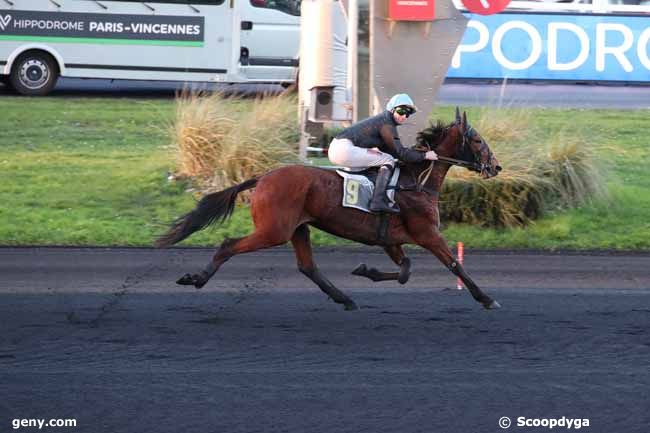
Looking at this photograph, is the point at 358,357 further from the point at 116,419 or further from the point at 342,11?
the point at 342,11

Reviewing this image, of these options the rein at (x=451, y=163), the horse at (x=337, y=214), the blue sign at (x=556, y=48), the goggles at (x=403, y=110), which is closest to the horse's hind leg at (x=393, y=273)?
the horse at (x=337, y=214)

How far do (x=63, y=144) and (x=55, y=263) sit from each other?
243 inches

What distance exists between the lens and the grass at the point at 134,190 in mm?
14391

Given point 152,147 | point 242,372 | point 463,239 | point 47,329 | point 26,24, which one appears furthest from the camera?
point 26,24

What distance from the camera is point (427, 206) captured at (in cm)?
1040

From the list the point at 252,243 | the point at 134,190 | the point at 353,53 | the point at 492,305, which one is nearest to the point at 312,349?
the point at 252,243

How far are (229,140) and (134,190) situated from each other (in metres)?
1.54

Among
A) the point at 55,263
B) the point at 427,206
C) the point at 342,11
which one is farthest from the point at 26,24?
the point at 427,206

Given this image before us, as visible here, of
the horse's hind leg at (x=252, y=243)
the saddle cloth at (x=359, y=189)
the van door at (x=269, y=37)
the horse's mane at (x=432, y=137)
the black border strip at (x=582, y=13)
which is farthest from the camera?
the van door at (x=269, y=37)

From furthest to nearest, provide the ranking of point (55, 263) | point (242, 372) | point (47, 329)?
point (55, 263) < point (47, 329) < point (242, 372)

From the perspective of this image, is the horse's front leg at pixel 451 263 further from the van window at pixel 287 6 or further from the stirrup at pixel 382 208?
the van window at pixel 287 6

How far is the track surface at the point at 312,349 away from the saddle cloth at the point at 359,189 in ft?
3.02

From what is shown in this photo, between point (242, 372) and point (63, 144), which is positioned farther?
point (63, 144)

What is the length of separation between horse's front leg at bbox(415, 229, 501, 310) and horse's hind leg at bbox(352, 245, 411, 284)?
237mm
